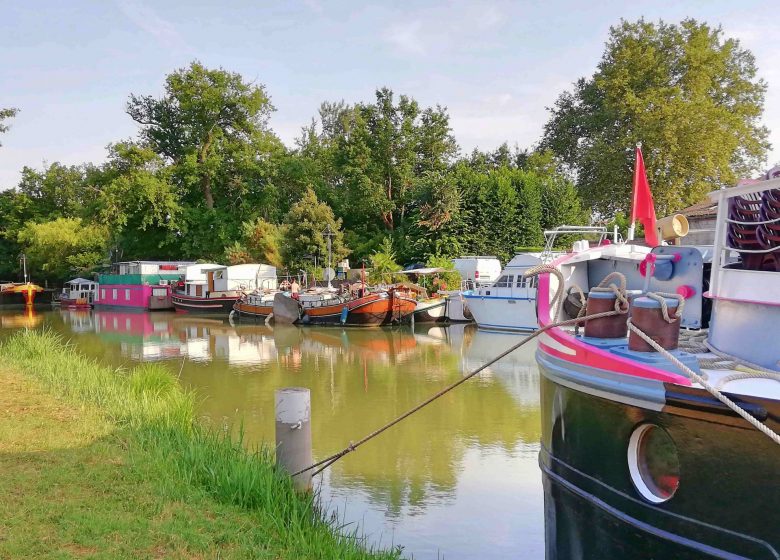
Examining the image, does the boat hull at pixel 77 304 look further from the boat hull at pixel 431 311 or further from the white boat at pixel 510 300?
the white boat at pixel 510 300

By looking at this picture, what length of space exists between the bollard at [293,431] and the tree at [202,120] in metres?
45.8

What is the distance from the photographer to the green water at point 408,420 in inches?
279

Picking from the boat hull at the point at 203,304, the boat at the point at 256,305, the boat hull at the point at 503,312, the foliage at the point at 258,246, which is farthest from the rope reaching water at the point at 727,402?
the foliage at the point at 258,246

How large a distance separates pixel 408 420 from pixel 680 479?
7676 mm

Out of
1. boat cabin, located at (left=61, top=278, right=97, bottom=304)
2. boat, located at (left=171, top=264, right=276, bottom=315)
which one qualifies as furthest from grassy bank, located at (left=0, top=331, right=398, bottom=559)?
boat cabin, located at (left=61, top=278, right=97, bottom=304)

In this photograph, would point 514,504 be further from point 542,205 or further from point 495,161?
point 495,161

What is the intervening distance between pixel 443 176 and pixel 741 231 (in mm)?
34251

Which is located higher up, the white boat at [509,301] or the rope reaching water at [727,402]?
the rope reaching water at [727,402]

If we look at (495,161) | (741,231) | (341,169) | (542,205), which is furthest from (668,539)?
(495,161)

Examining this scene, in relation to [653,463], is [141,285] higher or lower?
lower

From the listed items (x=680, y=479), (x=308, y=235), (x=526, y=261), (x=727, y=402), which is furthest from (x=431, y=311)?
(x=727, y=402)

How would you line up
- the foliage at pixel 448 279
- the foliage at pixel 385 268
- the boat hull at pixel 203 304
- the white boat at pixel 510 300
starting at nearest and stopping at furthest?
the white boat at pixel 510 300, the foliage at pixel 448 279, the foliage at pixel 385 268, the boat hull at pixel 203 304

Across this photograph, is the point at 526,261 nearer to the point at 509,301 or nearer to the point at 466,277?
the point at 509,301

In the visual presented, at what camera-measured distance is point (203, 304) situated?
39688 mm
